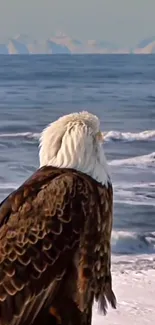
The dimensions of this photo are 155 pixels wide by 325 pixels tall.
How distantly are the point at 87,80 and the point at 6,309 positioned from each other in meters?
24.2

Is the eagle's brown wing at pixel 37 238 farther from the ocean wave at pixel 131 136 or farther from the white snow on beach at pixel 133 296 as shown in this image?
the ocean wave at pixel 131 136

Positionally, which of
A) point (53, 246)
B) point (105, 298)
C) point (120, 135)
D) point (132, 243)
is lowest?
point (132, 243)

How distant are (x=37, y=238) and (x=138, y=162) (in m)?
8.05

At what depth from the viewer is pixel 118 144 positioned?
41.1ft

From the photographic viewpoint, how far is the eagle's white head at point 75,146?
3.18 m

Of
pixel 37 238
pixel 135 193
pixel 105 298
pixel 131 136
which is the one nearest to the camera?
pixel 37 238

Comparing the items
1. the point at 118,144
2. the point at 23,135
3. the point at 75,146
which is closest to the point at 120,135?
the point at 118,144

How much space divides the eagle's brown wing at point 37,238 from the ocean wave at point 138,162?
24.6 feet

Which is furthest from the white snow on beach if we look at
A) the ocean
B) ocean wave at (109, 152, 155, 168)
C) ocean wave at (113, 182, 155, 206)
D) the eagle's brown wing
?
ocean wave at (109, 152, 155, 168)

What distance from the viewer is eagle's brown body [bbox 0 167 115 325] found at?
117 inches

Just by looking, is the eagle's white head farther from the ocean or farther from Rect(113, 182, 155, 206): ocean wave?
Rect(113, 182, 155, 206): ocean wave

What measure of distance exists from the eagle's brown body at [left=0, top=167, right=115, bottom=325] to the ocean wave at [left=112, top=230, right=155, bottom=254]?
3571 millimetres

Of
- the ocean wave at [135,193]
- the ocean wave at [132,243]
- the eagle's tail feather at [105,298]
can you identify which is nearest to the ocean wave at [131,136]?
the ocean wave at [135,193]

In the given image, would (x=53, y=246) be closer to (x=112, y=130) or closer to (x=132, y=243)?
(x=132, y=243)
